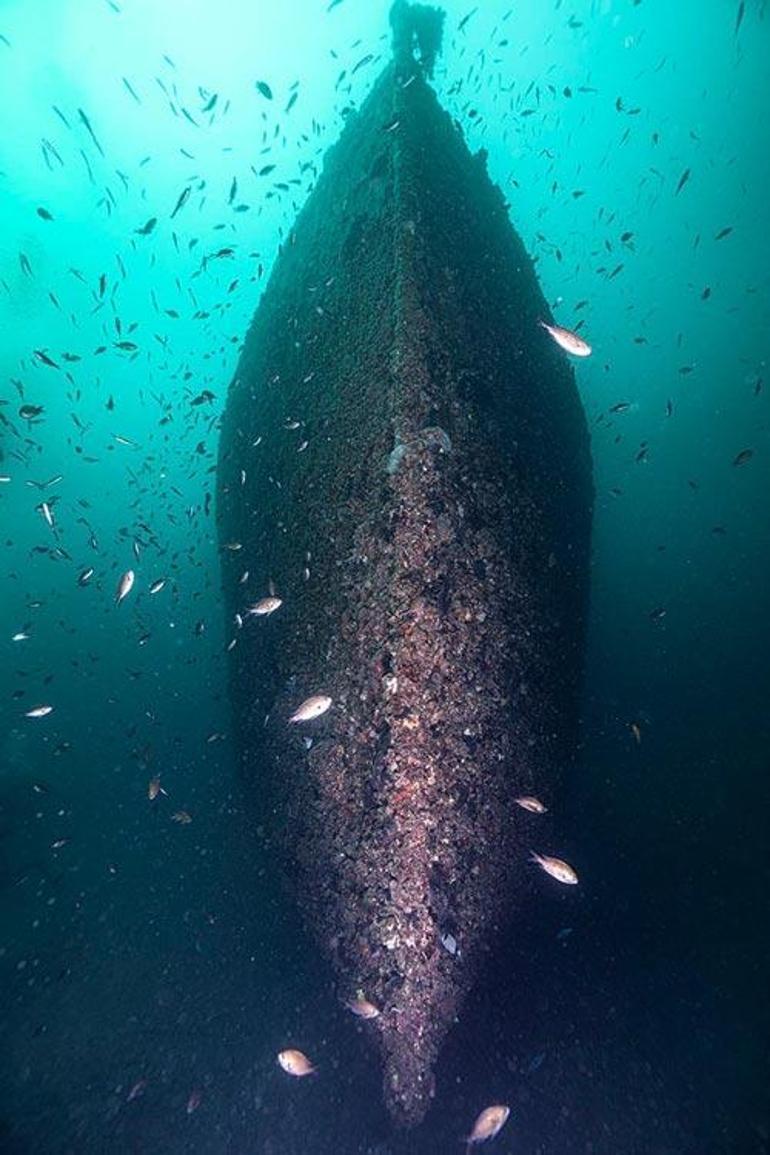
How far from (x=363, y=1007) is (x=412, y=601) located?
2.71 m

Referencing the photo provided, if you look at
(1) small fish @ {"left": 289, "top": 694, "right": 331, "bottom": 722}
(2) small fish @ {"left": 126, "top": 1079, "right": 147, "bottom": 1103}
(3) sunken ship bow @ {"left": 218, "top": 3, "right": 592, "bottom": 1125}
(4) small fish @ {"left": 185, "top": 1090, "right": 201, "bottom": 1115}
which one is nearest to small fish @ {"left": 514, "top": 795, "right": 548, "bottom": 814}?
(3) sunken ship bow @ {"left": 218, "top": 3, "right": 592, "bottom": 1125}

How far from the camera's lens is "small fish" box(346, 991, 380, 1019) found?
3553 mm

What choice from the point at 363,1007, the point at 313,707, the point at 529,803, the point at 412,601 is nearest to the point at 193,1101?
the point at 363,1007

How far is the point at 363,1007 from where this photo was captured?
140 inches

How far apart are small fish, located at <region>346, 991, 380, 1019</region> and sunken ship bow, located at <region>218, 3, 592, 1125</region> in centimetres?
3

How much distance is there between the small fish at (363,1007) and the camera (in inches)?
140

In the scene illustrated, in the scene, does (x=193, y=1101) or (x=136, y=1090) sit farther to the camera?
(x=136, y=1090)

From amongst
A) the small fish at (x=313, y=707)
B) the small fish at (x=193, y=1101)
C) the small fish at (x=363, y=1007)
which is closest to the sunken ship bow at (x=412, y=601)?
the small fish at (x=363, y=1007)

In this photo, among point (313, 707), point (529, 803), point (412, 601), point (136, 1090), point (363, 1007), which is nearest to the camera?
point (363, 1007)

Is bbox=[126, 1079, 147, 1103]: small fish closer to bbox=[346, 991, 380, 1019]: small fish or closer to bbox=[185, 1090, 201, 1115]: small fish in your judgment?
bbox=[185, 1090, 201, 1115]: small fish

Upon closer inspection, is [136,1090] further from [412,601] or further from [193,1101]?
[412,601]

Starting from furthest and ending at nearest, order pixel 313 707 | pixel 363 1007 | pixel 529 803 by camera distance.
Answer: pixel 529 803 → pixel 313 707 → pixel 363 1007

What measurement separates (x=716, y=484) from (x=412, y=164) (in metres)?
13.3

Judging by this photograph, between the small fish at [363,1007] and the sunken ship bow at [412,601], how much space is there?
30mm
